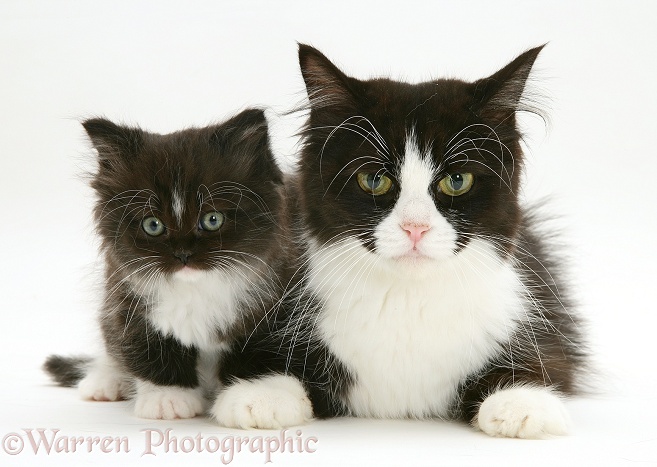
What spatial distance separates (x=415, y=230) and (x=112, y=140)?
111cm

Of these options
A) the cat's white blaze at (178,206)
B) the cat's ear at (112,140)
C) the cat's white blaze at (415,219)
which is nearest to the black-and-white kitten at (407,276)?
the cat's white blaze at (415,219)

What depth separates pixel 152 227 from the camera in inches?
113

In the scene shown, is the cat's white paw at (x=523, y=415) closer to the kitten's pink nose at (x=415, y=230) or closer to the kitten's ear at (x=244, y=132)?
the kitten's pink nose at (x=415, y=230)

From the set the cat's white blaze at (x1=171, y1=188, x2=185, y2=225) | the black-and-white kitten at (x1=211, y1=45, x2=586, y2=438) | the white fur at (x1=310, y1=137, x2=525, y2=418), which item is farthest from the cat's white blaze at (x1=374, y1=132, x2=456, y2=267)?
the cat's white blaze at (x1=171, y1=188, x2=185, y2=225)

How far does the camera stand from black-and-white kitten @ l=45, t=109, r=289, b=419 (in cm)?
286

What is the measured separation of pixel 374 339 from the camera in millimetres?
2990

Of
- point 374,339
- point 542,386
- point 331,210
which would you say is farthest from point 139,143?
point 542,386

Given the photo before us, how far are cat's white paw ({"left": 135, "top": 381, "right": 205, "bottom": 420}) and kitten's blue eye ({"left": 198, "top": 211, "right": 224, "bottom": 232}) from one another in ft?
2.03

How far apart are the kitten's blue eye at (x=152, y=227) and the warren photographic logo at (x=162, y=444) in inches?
25.3

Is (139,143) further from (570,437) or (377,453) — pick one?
(570,437)

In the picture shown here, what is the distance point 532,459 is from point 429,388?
0.57m

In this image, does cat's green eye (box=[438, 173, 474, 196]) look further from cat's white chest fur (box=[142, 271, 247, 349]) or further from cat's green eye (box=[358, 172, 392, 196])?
cat's white chest fur (box=[142, 271, 247, 349])

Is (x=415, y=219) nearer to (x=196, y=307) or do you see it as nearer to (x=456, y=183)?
(x=456, y=183)

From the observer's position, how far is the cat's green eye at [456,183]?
2.74 meters
